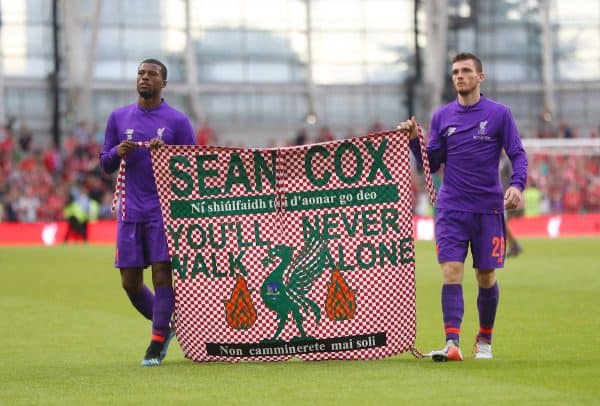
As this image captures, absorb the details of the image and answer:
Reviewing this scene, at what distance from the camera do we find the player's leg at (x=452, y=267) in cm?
1078

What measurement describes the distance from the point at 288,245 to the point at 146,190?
1162mm

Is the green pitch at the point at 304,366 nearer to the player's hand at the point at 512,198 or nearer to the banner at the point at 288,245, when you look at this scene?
the banner at the point at 288,245

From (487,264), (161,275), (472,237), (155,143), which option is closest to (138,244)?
(161,275)

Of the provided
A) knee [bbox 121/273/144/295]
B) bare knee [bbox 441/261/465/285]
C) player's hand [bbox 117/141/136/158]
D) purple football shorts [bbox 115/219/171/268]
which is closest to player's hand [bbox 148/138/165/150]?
player's hand [bbox 117/141/136/158]

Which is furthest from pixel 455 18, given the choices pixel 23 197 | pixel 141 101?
pixel 141 101

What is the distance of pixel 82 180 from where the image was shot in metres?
42.3

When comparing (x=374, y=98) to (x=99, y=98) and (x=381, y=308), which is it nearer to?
(x=99, y=98)

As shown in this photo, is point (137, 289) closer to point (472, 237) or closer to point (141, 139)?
point (141, 139)

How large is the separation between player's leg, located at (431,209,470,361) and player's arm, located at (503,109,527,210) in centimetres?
41

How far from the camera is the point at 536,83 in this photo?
55594 mm

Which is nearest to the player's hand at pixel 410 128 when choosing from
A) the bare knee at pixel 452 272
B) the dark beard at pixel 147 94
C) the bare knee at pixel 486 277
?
the bare knee at pixel 452 272

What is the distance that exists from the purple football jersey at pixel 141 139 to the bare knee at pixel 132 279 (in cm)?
42

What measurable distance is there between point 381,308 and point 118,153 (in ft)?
7.52

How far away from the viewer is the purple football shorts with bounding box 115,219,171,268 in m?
11.0
